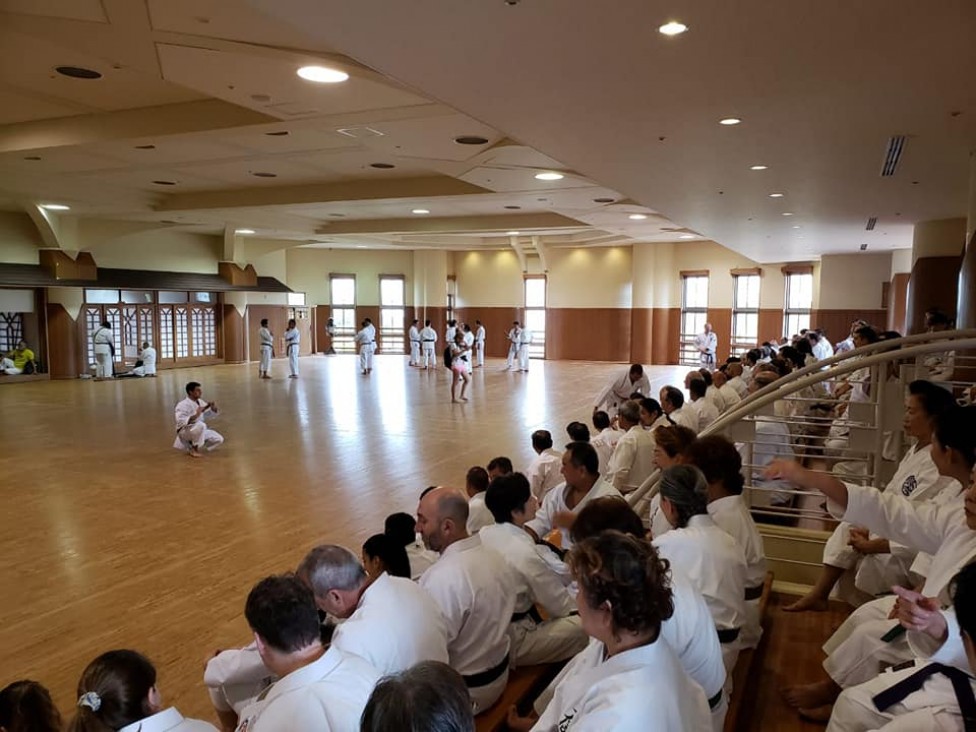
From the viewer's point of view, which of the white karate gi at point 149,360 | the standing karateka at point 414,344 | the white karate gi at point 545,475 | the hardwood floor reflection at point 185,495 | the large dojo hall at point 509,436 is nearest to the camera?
the large dojo hall at point 509,436

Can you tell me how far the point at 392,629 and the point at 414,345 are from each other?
18.5 m

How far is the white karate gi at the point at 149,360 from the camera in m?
17.4

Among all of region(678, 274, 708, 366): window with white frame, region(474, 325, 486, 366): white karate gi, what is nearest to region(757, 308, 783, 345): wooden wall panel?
region(678, 274, 708, 366): window with white frame

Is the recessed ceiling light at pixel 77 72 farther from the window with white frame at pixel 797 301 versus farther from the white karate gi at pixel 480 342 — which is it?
the window with white frame at pixel 797 301

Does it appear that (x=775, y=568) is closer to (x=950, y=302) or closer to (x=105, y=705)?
(x=105, y=705)

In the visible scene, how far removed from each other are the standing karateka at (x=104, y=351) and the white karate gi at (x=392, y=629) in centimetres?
1686

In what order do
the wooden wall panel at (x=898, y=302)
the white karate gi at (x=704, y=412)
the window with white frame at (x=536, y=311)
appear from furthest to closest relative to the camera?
the window with white frame at (x=536, y=311) → the wooden wall panel at (x=898, y=302) → the white karate gi at (x=704, y=412)

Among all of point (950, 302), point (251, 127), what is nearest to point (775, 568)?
point (251, 127)

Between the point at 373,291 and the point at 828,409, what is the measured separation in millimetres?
19774

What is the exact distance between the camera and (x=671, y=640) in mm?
1960

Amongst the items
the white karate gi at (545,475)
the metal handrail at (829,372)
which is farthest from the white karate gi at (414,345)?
the metal handrail at (829,372)

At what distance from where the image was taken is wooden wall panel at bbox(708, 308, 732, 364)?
21734 mm

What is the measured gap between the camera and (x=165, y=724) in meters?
1.86

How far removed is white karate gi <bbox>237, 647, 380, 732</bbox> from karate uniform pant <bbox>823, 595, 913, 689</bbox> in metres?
1.82
